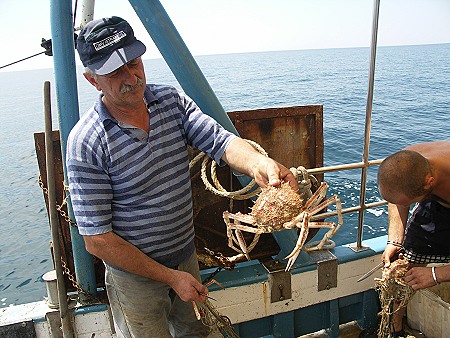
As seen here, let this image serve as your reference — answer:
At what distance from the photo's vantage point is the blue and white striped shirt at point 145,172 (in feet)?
5.48

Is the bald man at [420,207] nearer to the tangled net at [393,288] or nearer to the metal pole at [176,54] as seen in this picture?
the tangled net at [393,288]

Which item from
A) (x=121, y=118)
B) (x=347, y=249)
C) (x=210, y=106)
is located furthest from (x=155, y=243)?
(x=347, y=249)

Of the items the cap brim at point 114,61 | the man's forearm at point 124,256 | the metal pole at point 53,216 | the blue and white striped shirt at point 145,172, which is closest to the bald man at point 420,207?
the blue and white striped shirt at point 145,172

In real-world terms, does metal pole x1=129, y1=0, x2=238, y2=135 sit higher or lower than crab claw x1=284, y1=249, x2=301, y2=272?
higher

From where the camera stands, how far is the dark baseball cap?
159cm

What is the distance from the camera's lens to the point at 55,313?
92.7 inches

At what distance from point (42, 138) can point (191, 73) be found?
3.20ft

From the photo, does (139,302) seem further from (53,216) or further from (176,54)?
(176,54)

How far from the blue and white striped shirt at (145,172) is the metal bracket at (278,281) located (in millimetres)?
815

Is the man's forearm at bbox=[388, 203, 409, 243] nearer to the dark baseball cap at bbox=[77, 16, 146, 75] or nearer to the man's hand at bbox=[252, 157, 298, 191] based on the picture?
the man's hand at bbox=[252, 157, 298, 191]

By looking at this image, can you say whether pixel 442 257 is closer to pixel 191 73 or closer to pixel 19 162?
pixel 191 73

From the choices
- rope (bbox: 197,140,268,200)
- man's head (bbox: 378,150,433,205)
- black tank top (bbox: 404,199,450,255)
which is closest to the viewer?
man's head (bbox: 378,150,433,205)

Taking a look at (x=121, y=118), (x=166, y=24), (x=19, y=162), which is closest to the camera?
(x=121, y=118)

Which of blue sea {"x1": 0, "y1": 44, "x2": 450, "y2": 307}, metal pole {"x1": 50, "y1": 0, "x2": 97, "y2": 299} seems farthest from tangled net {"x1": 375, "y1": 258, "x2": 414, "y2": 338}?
blue sea {"x1": 0, "y1": 44, "x2": 450, "y2": 307}
